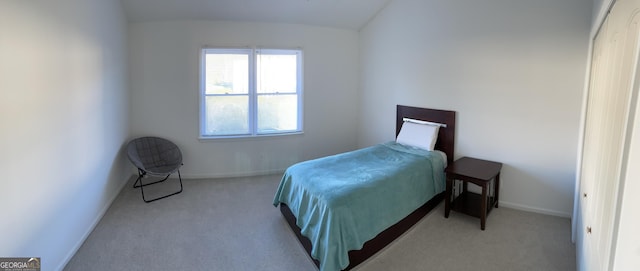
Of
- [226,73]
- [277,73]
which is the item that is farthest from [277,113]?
[226,73]

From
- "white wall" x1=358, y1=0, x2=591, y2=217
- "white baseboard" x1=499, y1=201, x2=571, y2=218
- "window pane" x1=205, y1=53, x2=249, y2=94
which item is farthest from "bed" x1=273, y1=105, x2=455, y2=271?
"window pane" x1=205, y1=53, x2=249, y2=94

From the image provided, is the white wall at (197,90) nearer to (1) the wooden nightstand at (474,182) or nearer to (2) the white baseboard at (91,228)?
(2) the white baseboard at (91,228)

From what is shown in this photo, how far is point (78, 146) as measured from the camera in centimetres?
286

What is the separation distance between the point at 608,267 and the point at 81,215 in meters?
3.52

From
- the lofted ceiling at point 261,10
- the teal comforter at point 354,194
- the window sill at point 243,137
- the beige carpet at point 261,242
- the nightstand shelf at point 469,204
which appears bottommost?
the beige carpet at point 261,242

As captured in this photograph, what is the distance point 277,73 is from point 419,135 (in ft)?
7.15

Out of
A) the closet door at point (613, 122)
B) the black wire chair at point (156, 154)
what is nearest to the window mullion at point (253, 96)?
the black wire chair at point (156, 154)

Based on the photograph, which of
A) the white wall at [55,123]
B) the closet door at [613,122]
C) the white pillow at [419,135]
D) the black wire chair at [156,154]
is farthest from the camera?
the black wire chair at [156,154]

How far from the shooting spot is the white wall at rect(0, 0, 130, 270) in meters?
1.93

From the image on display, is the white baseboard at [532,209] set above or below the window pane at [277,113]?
below

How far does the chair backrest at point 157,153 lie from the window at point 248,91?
49cm

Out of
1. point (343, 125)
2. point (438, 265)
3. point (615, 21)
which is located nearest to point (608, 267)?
point (615, 21)

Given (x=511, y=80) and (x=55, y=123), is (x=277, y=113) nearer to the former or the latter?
(x=55, y=123)

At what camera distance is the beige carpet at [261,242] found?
2.58 m
